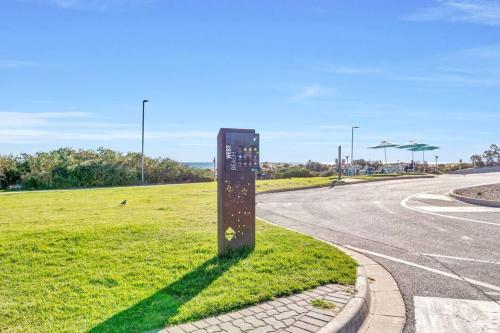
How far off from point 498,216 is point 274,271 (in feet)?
28.8

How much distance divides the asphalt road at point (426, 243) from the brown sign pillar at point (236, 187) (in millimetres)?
2231

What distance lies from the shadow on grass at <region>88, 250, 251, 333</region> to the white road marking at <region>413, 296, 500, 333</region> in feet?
7.43

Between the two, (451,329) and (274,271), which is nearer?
(451,329)

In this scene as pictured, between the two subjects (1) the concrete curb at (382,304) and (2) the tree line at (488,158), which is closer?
(1) the concrete curb at (382,304)

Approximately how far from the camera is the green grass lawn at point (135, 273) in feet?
11.2

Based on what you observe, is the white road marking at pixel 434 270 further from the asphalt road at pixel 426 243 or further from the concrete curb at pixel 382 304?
the concrete curb at pixel 382 304

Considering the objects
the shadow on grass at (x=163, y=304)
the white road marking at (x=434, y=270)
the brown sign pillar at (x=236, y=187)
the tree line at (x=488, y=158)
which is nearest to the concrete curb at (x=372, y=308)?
the white road marking at (x=434, y=270)

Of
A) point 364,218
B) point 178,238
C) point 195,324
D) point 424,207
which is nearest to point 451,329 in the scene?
point 195,324

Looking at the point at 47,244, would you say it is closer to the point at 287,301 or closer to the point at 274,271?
the point at 274,271

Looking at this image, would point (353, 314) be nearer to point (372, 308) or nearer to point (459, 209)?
point (372, 308)

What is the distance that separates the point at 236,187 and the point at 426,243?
13.2 feet

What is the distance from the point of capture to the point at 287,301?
3.79 metres

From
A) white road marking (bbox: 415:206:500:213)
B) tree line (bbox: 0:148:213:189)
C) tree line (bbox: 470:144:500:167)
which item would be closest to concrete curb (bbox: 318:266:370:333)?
white road marking (bbox: 415:206:500:213)

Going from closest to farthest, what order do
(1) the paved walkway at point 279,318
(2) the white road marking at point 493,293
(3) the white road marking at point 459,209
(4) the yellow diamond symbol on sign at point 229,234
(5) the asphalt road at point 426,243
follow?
(1) the paved walkway at point 279,318 → (5) the asphalt road at point 426,243 → (2) the white road marking at point 493,293 → (4) the yellow diamond symbol on sign at point 229,234 → (3) the white road marking at point 459,209
